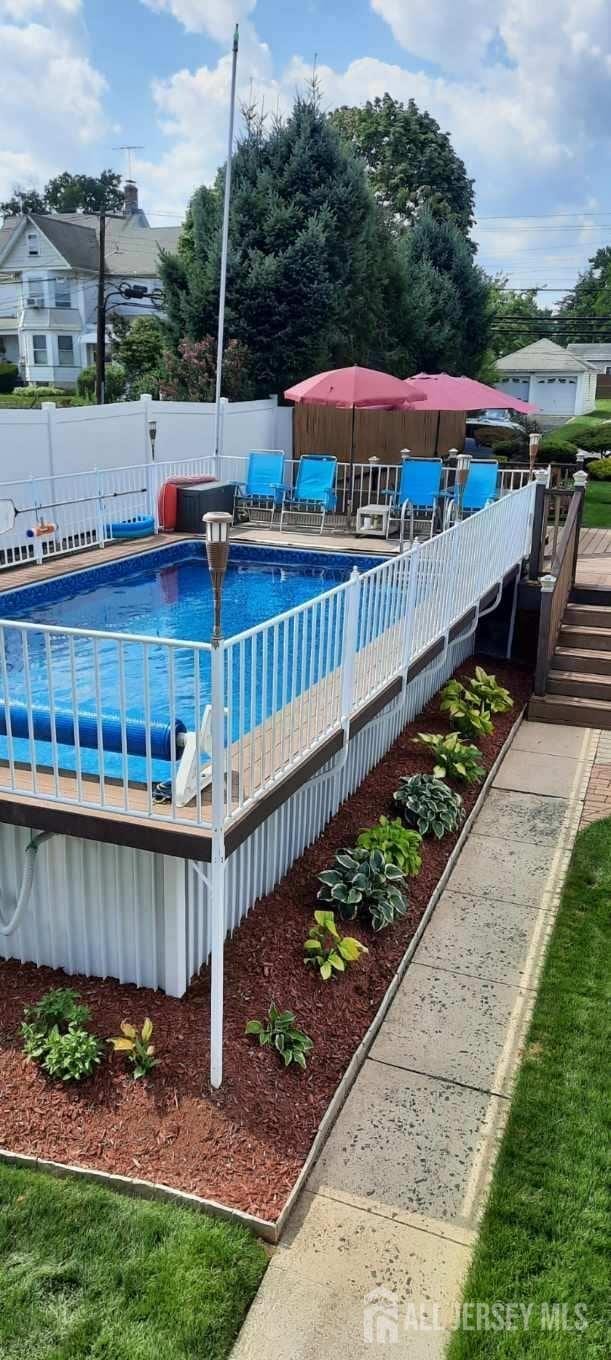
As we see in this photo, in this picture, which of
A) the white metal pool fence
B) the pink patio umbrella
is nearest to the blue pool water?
the white metal pool fence

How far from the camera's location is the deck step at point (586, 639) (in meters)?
9.62

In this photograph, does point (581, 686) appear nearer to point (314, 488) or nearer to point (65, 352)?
point (314, 488)

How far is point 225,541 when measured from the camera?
11.1 ft

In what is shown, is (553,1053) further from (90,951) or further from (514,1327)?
(90,951)

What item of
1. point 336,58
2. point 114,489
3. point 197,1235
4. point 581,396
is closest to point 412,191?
point 336,58

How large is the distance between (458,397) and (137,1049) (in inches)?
438

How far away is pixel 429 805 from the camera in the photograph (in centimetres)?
618

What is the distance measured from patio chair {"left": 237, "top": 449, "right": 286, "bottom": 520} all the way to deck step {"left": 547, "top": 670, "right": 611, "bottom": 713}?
537cm

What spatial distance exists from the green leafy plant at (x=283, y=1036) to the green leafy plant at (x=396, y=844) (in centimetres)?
152

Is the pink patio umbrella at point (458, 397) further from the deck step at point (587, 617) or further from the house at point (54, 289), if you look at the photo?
the house at point (54, 289)

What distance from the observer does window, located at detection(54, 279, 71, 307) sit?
3625 centimetres

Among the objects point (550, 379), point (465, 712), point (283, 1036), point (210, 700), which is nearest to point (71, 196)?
point (550, 379)

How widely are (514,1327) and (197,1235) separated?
106 centimetres

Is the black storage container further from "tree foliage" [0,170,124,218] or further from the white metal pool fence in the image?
"tree foliage" [0,170,124,218]
